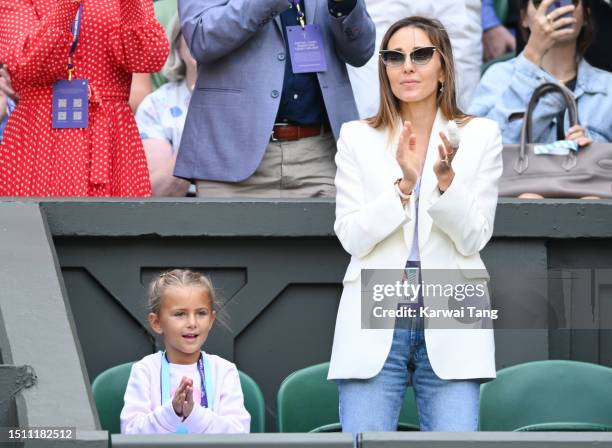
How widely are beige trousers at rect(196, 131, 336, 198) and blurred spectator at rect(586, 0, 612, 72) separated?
1.70m

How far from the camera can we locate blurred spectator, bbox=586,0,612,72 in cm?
670

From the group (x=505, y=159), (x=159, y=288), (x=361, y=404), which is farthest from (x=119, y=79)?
(x=361, y=404)

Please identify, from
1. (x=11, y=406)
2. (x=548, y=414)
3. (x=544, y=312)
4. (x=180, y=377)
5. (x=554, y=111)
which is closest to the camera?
(x=11, y=406)

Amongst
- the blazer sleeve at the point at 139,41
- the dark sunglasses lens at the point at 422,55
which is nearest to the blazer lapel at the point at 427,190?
the dark sunglasses lens at the point at 422,55

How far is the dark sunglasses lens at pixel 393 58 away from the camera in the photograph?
4656mm

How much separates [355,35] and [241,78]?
507mm

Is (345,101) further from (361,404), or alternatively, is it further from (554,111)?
(361,404)

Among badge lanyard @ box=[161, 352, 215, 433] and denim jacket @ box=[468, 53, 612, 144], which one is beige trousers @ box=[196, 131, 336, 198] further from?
badge lanyard @ box=[161, 352, 215, 433]

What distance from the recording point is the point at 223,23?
5461 millimetres

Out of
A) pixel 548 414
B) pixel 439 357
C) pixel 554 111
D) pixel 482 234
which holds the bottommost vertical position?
pixel 548 414

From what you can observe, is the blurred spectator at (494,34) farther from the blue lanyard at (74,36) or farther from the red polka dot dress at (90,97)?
the blue lanyard at (74,36)

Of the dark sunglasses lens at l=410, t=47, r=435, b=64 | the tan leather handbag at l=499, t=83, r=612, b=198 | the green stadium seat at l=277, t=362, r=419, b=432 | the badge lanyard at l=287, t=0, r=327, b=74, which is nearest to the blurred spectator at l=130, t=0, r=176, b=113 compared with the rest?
the badge lanyard at l=287, t=0, r=327, b=74

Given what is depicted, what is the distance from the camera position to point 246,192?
571cm

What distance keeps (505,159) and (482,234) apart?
1.51 meters
